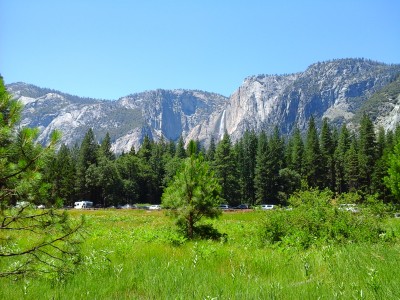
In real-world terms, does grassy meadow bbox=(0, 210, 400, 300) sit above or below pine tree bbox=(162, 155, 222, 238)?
below

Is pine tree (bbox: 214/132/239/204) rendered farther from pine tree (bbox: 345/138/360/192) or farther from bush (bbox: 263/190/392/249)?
bush (bbox: 263/190/392/249)

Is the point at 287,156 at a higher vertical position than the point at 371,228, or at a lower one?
higher

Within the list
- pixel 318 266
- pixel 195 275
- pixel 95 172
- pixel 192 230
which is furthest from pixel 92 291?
pixel 95 172

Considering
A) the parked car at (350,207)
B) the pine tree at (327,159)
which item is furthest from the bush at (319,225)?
the pine tree at (327,159)

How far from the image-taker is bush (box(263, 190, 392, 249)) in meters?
11.8

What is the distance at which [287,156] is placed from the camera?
92312mm

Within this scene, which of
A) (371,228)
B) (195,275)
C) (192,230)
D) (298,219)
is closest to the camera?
(195,275)

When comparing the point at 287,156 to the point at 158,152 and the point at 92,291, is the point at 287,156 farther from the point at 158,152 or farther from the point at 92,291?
the point at 92,291

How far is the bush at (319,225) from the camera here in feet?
38.6

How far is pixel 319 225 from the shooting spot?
13.2m

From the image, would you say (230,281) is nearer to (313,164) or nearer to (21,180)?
(21,180)

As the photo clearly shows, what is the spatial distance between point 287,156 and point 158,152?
40734 millimetres

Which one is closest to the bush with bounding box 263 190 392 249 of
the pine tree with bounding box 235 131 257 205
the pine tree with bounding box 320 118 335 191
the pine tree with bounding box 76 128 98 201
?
the pine tree with bounding box 76 128 98 201

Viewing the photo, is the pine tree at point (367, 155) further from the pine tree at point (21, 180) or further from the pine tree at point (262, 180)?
the pine tree at point (21, 180)
